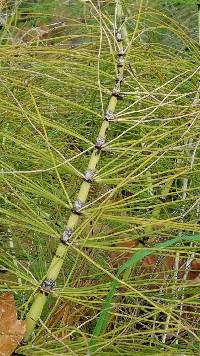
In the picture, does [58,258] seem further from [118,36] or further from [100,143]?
[118,36]

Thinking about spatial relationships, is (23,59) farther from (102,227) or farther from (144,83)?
(102,227)

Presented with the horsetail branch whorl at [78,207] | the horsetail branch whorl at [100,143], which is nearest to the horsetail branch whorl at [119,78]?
the horsetail branch whorl at [100,143]

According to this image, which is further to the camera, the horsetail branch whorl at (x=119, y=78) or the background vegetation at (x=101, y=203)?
the horsetail branch whorl at (x=119, y=78)

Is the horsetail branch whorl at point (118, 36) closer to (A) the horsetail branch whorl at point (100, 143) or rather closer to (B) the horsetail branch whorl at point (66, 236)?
(A) the horsetail branch whorl at point (100, 143)

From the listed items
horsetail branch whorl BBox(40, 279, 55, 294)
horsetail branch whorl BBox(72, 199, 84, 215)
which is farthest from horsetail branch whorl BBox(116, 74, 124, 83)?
horsetail branch whorl BBox(40, 279, 55, 294)

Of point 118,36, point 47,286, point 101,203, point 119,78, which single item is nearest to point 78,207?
point 101,203

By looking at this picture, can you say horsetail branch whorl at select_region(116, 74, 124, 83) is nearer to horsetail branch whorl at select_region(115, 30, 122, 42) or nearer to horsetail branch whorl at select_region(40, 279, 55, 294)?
horsetail branch whorl at select_region(115, 30, 122, 42)

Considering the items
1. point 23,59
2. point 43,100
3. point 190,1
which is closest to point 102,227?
point 43,100
